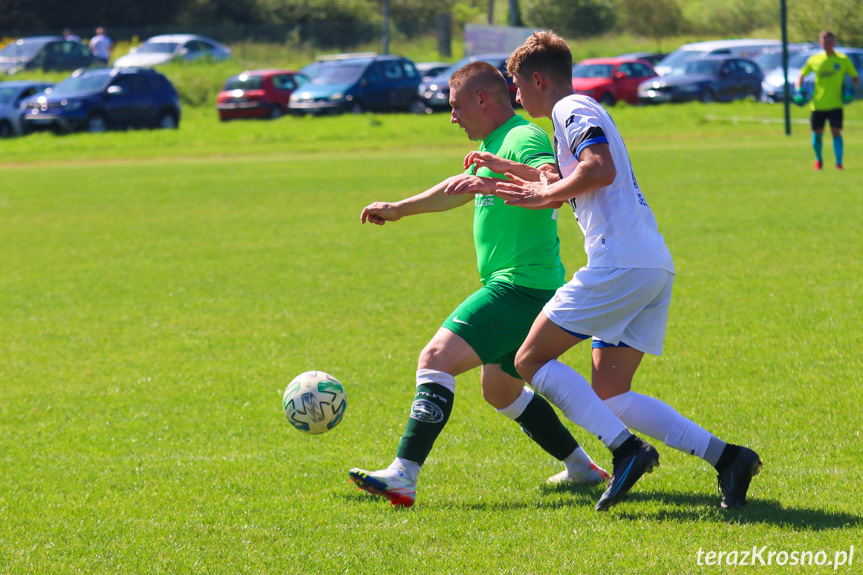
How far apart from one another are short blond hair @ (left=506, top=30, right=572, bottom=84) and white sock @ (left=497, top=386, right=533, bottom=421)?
5.05 ft

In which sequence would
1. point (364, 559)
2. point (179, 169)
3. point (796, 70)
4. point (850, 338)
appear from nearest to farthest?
1. point (364, 559)
2. point (850, 338)
3. point (179, 169)
4. point (796, 70)

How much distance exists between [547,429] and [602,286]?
1087 mm

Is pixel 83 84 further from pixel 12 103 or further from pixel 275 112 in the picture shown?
pixel 275 112

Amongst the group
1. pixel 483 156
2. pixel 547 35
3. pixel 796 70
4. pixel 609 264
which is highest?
pixel 547 35

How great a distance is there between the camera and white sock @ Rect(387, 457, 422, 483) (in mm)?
4434

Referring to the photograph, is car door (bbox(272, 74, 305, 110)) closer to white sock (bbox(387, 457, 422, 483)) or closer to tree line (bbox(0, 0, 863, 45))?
tree line (bbox(0, 0, 863, 45))

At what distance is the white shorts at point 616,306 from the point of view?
4.00 m

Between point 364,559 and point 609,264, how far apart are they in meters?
1.51

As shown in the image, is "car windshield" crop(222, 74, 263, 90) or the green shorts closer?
the green shorts

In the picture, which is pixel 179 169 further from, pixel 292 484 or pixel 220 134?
pixel 292 484

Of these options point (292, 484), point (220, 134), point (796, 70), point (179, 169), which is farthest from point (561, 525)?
point (796, 70)

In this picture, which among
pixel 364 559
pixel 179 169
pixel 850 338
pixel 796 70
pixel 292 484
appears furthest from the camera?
pixel 796 70

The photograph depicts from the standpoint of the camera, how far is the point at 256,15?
56.5 meters

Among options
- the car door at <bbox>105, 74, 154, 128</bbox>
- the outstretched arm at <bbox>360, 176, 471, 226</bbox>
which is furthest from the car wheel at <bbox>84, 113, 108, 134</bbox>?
the outstretched arm at <bbox>360, 176, 471, 226</bbox>
